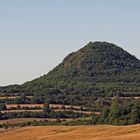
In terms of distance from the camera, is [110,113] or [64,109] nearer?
[110,113]

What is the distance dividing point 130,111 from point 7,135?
23.7m

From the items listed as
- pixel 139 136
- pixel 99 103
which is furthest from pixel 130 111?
pixel 99 103

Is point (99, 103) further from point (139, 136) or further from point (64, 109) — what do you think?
point (139, 136)

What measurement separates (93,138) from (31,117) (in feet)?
271

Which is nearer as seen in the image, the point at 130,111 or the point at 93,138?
the point at 93,138

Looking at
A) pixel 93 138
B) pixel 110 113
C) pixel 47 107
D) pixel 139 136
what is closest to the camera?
pixel 139 136

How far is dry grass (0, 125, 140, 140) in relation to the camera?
3043 inches

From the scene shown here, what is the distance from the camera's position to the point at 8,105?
600 feet

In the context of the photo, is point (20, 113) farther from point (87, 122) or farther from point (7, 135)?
point (7, 135)

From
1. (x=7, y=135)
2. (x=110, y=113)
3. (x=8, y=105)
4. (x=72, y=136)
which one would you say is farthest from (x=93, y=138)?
(x=8, y=105)

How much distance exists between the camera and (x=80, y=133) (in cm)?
8844

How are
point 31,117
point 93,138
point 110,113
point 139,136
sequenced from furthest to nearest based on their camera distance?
point 31,117 → point 110,113 → point 93,138 → point 139,136

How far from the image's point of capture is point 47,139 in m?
86.9

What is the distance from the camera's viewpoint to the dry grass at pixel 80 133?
254ft
